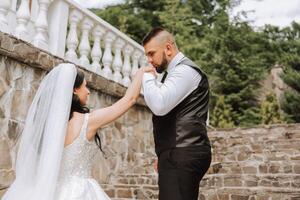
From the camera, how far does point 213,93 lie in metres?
15.0

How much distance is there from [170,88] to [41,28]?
115 inches

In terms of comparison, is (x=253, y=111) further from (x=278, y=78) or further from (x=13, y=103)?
(x=13, y=103)

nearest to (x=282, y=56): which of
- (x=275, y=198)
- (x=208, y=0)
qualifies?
(x=208, y=0)

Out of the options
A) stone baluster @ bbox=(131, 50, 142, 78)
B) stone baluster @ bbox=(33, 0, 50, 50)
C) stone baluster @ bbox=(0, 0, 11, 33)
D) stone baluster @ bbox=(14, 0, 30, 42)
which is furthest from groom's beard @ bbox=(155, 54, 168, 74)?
stone baluster @ bbox=(131, 50, 142, 78)

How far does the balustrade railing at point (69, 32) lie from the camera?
447 centimetres

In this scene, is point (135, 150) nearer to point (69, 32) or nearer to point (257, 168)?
point (257, 168)

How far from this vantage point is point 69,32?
5.21 meters

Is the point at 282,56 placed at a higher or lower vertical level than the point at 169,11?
lower

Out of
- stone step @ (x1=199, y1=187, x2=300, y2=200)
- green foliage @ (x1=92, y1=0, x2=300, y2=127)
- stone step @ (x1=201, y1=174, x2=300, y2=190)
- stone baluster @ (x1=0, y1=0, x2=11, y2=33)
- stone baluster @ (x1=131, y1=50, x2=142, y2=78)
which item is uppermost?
green foliage @ (x1=92, y1=0, x2=300, y2=127)

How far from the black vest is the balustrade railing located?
2463mm

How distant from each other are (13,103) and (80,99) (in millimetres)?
1779

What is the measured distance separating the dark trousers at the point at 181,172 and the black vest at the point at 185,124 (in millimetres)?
40

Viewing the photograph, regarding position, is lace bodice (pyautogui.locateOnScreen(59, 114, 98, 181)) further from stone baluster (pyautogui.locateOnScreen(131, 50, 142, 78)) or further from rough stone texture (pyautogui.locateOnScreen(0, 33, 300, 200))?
stone baluster (pyautogui.locateOnScreen(131, 50, 142, 78))

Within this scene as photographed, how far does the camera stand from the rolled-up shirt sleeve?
2143 millimetres
